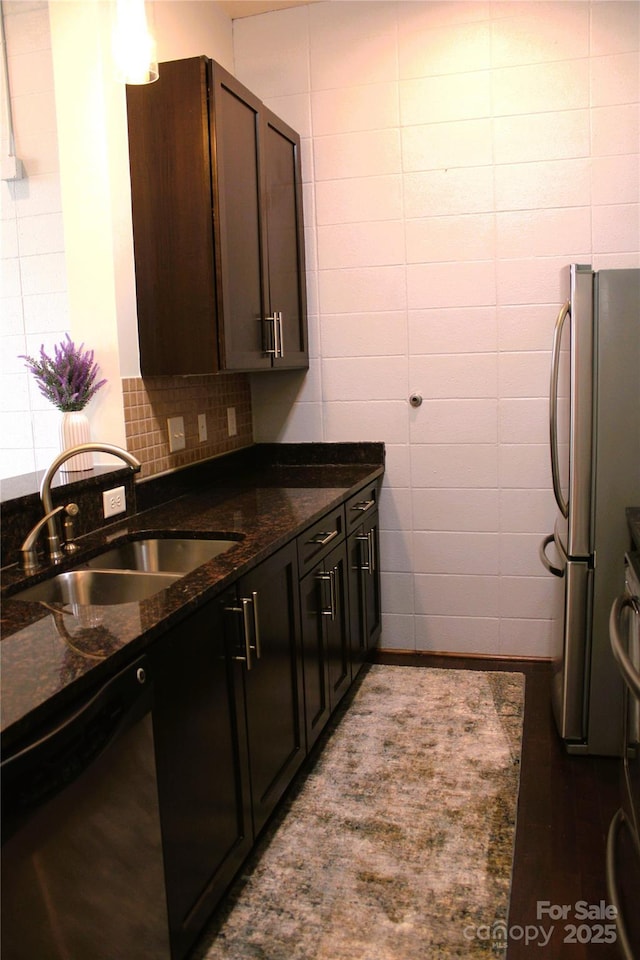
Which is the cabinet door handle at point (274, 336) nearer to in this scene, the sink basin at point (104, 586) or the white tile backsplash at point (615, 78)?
the sink basin at point (104, 586)

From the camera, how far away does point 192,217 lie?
269cm

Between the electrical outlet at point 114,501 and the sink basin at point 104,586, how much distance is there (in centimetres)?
41

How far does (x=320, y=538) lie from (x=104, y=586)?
2.67 ft

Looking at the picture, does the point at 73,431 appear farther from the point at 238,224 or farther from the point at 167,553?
the point at 238,224

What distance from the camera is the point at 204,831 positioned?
5.94 feet

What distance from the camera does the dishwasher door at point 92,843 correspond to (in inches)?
51.5

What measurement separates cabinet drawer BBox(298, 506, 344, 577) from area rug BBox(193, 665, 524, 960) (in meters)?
0.71

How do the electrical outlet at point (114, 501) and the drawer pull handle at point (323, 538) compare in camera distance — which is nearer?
the electrical outlet at point (114, 501)

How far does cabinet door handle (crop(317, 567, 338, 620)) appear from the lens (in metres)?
2.75

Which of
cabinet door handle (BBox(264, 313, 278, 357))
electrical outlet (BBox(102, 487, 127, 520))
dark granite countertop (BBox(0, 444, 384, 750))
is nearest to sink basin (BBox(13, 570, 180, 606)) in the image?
dark granite countertop (BBox(0, 444, 384, 750))

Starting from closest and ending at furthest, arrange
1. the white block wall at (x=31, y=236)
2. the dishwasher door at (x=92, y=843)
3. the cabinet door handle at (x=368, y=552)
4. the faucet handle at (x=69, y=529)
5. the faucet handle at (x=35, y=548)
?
the dishwasher door at (x=92, y=843), the faucet handle at (x=35, y=548), the faucet handle at (x=69, y=529), the white block wall at (x=31, y=236), the cabinet door handle at (x=368, y=552)

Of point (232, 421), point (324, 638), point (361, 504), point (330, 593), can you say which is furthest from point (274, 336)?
point (324, 638)

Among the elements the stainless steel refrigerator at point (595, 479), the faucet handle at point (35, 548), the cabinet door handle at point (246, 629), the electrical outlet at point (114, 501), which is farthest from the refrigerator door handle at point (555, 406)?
the faucet handle at point (35, 548)

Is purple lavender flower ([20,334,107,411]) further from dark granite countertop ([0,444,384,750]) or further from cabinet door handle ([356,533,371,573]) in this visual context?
cabinet door handle ([356,533,371,573])
